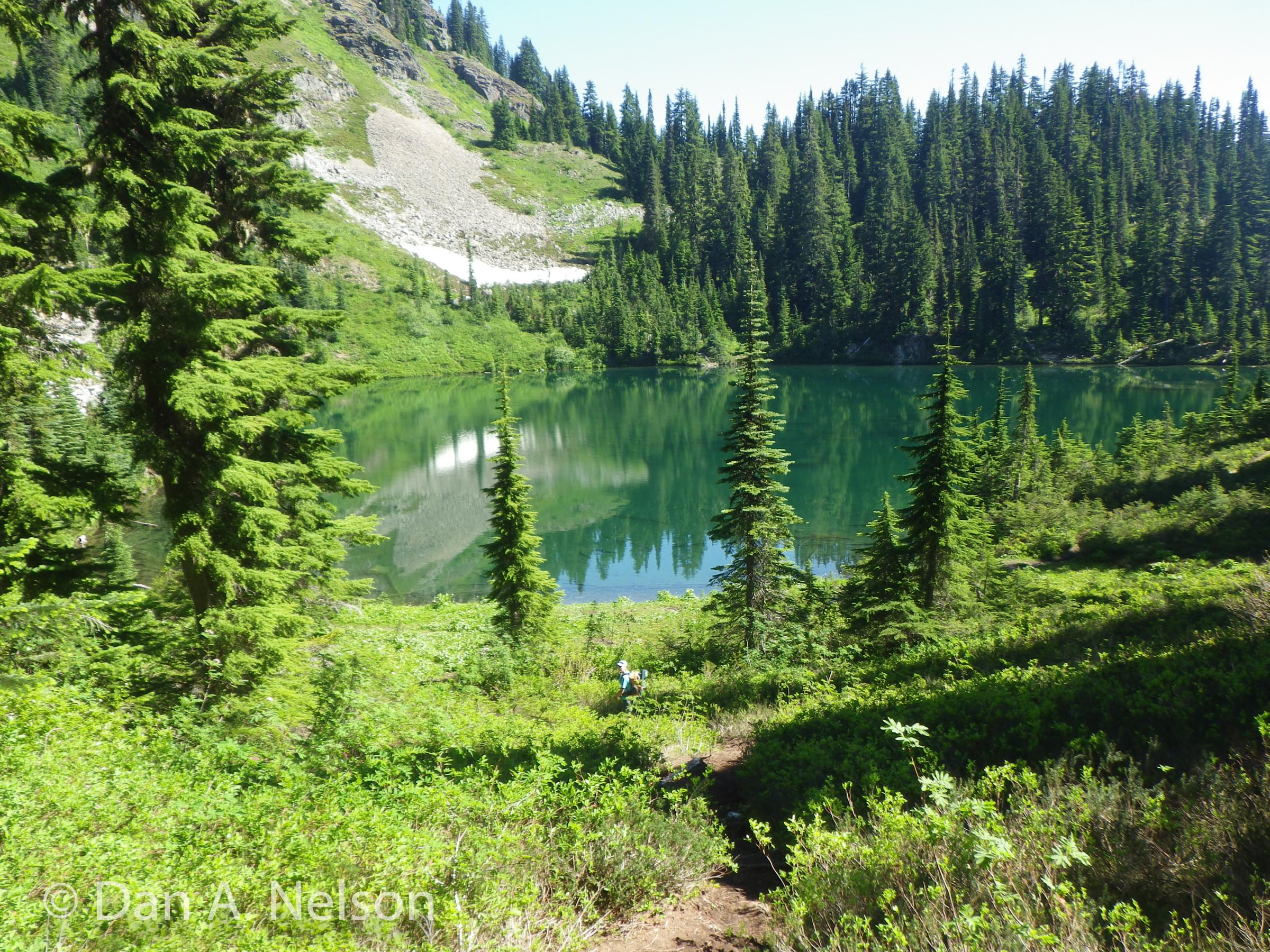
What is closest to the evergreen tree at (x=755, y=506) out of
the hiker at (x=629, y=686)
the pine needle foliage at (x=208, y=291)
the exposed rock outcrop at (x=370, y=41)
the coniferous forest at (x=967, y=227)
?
the hiker at (x=629, y=686)

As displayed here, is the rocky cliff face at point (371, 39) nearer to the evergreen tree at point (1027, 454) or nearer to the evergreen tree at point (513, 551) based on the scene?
the evergreen tree at point (1027, 454)

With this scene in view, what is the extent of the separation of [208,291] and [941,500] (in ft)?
45.8

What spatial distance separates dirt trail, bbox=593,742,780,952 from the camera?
457 cm

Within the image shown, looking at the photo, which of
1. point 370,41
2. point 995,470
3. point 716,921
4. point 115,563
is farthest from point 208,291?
point 370,41

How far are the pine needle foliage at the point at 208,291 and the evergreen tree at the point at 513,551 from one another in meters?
5.42

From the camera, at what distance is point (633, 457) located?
2099 inches

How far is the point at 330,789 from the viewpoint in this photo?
5.80 m

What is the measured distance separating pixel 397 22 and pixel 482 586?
21213cm

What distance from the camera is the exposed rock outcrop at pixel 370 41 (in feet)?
538

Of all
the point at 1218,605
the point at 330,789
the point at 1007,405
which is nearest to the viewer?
the point at 330,789

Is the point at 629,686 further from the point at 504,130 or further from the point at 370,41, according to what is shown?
the point at 370,41

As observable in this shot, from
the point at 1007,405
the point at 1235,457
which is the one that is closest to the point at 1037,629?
the point at 1235,457

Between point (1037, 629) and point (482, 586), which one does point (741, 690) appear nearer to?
point (1037, 629)

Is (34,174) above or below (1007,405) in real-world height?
above
